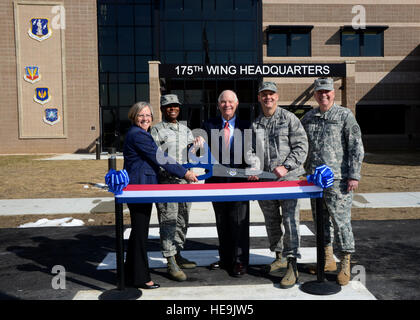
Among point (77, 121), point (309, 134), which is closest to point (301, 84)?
point (77, 121)

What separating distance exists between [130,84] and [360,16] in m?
17.8

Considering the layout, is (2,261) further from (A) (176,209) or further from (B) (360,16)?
(B) (360,16)

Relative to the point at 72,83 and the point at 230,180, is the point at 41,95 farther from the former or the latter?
the point at 230,180

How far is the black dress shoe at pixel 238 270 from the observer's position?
430cm

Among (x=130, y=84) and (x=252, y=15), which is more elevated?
(x=252, y=15)

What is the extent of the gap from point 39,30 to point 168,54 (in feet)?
30.4

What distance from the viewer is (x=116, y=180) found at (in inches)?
143

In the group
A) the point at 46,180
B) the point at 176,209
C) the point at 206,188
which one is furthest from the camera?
the point at 46,180

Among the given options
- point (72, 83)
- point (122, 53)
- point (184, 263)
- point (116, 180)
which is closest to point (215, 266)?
point (184, 263)

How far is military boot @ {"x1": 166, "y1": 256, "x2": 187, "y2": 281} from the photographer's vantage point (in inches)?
166

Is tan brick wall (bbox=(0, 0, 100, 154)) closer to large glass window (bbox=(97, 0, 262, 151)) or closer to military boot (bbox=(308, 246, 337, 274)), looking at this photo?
large glass window (bbox=(97, 0, 262, 151))

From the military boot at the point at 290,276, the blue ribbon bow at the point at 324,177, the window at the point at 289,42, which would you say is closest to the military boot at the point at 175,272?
the military boot at the point at 290,276

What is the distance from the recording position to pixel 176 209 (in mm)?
4324

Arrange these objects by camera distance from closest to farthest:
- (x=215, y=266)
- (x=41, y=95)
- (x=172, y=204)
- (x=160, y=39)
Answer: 1. (x=172, y=204)
2. (x=215, y=266)
3. (x=41, y=95)
4. (x=160, y=39)
